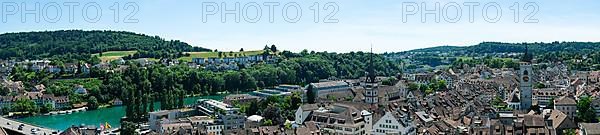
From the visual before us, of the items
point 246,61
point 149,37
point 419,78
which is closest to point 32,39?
point 149,37

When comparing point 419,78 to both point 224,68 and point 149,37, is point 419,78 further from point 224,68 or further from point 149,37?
point 149,37

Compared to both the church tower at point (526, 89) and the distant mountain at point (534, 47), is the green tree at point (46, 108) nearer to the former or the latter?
the church tower at point (526, 89)

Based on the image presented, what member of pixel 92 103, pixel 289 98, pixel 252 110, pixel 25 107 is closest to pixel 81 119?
pixel 25 107

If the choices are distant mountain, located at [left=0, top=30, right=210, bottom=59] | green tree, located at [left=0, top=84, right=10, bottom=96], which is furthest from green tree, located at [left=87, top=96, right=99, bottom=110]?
distant mountain, located at [left=0, top=30, right=210, bottom=59]

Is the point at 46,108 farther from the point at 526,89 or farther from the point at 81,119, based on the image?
the point at 526,89

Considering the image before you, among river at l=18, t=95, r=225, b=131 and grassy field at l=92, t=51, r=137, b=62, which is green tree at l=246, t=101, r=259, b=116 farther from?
grassy field at l=92, t=51, r=137, b=62

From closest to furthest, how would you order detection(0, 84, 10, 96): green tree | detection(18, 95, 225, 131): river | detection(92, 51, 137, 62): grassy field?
1. detection(18, 95, 225, 131): river
2. detection(0, 84, 10, 96): green tree
3. detection(92, 51, 137, 62): grassy field

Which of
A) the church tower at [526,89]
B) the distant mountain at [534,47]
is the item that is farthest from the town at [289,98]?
the distant mountain at [534,47]
